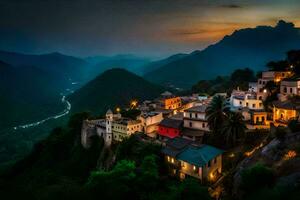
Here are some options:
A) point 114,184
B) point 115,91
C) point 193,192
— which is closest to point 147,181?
point 114,184

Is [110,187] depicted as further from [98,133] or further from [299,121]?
[98,133]

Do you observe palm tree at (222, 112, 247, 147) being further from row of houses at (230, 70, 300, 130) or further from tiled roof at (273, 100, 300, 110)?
tiled roof at (273, 100, 300, 110)

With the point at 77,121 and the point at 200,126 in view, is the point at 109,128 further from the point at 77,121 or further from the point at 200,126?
the point at 77,121

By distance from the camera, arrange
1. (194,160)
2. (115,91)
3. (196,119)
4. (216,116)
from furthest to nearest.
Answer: (115,91)
(196,119)
(216,116)
(194,160)

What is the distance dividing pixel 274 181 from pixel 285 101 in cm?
2222

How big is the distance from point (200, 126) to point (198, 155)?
1230 centimetres

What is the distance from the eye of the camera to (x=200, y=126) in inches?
1864

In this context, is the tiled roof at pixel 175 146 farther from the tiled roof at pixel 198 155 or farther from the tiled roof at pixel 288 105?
the tiled roof at pixel 288 105

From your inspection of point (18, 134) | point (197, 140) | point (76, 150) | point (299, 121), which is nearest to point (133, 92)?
point (18, 134)

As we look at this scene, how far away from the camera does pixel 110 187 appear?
29.4 meters

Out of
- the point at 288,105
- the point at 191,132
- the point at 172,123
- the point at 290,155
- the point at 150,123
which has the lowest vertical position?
the point at 191,132

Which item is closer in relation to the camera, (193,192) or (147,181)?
(193,192)

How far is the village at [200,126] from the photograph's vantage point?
36281 mm

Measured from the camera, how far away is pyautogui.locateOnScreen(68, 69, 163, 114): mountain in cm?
14612
